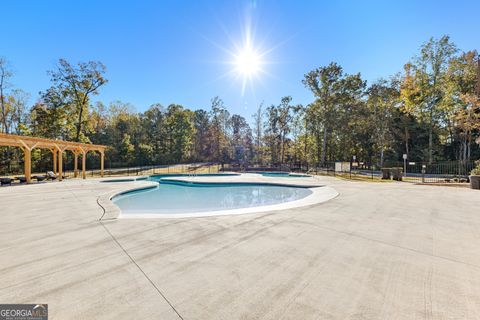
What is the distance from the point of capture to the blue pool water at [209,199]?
25.2ft

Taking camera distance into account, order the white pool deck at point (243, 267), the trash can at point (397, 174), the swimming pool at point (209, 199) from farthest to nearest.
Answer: the trash can at point (397, 174) → the swimming pool at point (209, 199) → the white pool deck at point (243, 267)

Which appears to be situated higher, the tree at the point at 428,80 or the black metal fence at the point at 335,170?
the tree at the point at 428,80

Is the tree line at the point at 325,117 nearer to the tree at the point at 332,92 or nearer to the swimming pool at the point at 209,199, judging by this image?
the tree at the point at 332,92

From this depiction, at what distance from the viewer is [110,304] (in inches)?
70.5

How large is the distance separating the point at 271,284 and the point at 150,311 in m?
1.18

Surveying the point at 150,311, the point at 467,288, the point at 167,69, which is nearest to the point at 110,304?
the point at 150,311

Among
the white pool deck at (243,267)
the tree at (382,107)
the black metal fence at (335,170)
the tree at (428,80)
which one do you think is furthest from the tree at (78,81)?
the tree at (428,80)

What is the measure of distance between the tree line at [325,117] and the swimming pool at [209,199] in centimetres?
1301

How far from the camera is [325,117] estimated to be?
81.1ft

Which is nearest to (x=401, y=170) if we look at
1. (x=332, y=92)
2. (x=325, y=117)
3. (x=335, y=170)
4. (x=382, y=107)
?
(x=335, y=170)

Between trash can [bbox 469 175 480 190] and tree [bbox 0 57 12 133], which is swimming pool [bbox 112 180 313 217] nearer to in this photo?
trash can [bbox 469 175 480 190]

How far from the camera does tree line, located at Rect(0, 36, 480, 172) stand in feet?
63.4

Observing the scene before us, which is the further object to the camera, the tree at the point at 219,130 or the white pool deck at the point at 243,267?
the tree at the point at 219,130

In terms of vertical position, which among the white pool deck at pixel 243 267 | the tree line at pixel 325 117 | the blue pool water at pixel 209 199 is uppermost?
the tree line at pixel 325 117
